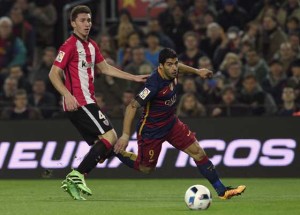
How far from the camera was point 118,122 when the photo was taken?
60.7ft

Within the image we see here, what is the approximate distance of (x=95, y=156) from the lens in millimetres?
13234

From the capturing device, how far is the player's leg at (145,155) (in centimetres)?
1368

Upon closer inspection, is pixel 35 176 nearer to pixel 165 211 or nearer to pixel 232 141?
pixel 232 141

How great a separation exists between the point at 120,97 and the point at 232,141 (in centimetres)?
328

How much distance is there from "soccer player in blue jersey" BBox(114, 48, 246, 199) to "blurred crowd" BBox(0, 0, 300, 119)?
547cm

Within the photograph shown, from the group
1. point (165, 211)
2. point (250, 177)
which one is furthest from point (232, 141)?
point (165, 211)

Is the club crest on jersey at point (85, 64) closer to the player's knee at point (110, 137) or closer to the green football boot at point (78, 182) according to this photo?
the player's knee at point (110, 137)

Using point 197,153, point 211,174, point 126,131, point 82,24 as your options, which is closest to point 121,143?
point 126,131

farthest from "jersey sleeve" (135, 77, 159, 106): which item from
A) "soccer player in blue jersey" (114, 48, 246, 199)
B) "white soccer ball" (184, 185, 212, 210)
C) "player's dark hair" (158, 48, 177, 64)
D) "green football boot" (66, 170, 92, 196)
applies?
"white soccer ball" (184, 185, 212, 210)

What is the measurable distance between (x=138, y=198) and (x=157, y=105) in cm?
121

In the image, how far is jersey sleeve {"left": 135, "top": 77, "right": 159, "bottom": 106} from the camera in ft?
42.9

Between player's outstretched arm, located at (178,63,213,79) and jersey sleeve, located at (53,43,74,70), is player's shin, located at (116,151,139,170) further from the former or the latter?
jersey sleeve, located at (53,43,74,70)

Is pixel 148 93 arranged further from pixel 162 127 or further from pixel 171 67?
pixel 162 127

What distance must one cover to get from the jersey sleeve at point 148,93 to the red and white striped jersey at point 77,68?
665 millimetres
